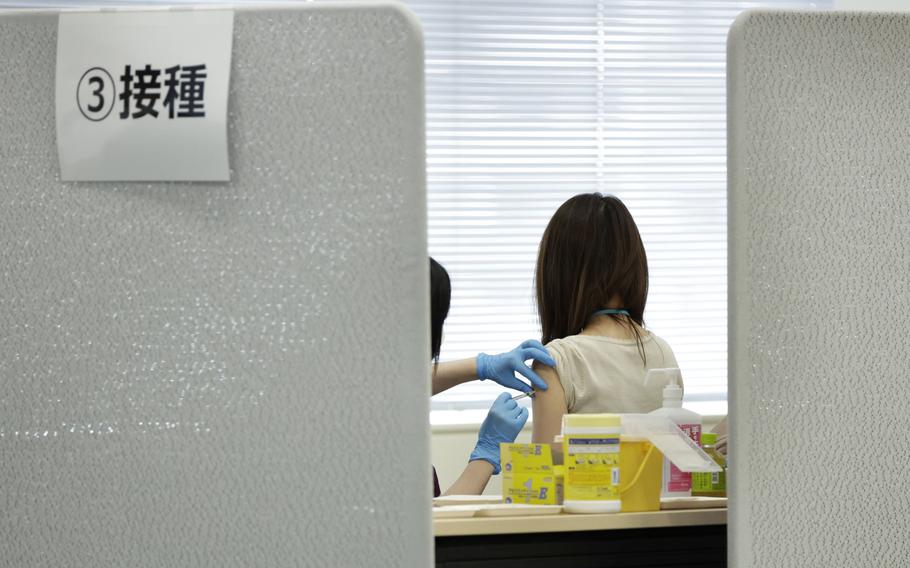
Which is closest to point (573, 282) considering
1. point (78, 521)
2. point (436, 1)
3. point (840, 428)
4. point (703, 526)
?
point (703, 526)

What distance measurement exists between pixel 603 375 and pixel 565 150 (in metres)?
1.51

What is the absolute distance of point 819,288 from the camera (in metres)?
1.06

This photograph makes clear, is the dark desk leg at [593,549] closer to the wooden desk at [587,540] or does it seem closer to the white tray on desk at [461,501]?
the wooden desk at [587,540]

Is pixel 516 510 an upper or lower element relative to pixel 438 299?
lower

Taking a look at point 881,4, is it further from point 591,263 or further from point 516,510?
point 516,510

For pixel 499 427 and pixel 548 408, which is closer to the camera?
pixel 548 408

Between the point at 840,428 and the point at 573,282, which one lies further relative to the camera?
the point at 573,282

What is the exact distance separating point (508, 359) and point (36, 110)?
48.1 inches

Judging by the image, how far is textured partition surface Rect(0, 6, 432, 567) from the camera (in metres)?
0.95

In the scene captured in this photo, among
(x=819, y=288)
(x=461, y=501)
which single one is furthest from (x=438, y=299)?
(x=819, y=288)

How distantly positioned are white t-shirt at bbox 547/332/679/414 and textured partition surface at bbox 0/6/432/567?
103 centimetres

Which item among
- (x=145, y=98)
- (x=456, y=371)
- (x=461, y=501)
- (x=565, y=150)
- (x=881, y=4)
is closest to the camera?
(x=145, y=98)

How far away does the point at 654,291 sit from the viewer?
3.36 metres

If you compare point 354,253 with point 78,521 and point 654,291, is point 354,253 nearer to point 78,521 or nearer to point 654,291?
point 78,521
